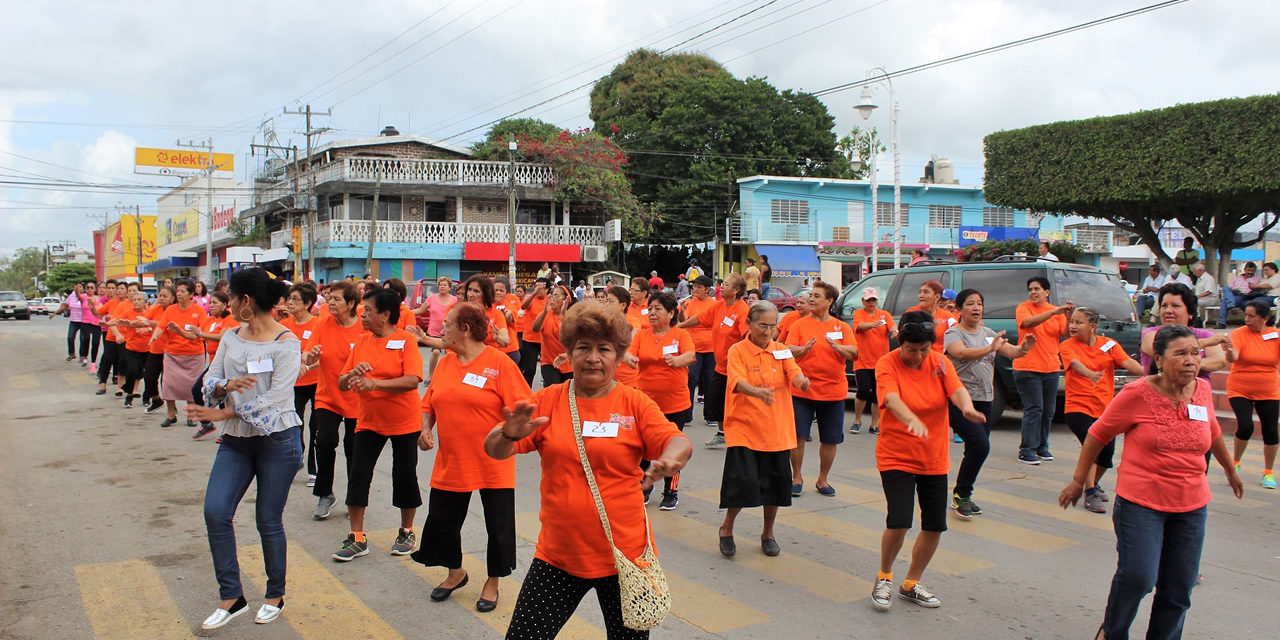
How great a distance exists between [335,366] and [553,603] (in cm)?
398

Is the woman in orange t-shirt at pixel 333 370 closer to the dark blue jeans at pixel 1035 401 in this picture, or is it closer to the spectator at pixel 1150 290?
the dark blue jeans at pixel 1035 401

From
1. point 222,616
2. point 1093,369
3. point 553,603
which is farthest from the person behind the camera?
point 1093,369

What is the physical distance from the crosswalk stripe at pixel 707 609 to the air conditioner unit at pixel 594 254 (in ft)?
106

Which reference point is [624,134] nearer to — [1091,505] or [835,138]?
[835,138]

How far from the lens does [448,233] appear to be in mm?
37094

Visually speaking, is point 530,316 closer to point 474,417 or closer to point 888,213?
point 474,417

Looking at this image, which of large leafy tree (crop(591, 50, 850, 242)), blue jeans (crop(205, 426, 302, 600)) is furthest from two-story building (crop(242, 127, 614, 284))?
blue jeans (crop(205, 426, 302, 600))

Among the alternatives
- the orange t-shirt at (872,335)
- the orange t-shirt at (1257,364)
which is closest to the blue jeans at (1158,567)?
the orange t-shirt at (1257,364)

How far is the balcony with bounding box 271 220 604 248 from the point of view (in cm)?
3616

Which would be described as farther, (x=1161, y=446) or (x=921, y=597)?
(x=921, y=597)

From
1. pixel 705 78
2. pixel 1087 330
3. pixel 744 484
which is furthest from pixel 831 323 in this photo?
pixel 705 78

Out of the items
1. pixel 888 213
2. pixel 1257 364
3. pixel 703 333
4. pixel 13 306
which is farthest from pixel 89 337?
pixel 888 213

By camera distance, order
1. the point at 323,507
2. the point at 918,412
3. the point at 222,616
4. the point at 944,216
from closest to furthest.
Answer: the point at 222,616 < the point at 918,412 < the point at 323,507 < the point at 944,216

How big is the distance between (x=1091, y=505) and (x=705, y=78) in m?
39.8
